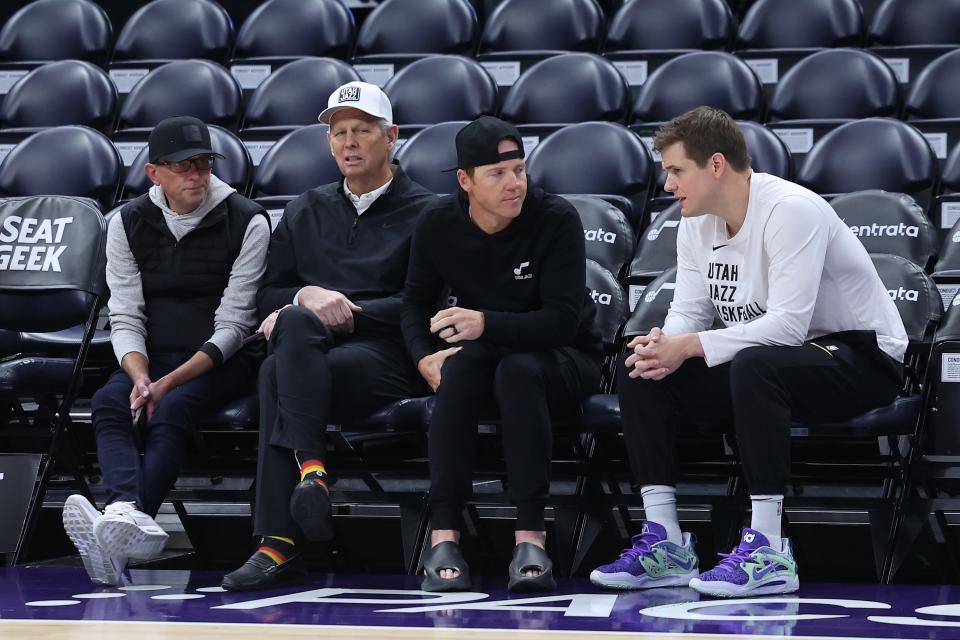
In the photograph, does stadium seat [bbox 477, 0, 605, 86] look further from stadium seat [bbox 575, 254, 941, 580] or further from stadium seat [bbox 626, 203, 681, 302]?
stadium seat [bbox 575, 254, 941, 580]

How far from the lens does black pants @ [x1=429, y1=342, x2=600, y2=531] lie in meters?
2.92

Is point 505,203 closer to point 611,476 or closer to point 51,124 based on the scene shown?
point 611,476

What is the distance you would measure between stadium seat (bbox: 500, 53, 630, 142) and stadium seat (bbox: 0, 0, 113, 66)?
2245 mm

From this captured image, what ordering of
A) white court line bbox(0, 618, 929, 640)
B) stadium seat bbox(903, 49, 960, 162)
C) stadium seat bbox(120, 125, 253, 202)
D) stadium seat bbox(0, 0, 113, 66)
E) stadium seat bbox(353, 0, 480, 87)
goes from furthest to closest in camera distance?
1. stadium seat bbox(0, 0, 113, 66)
2. stadium seat bbox(353, 0, 480, 87)
3. stadium seat bbox(903, 49, 960, 162)
4. stadium seat bbox(120, 125, 253, 202)
5. white court line bbox(0, 618, 929, 640)

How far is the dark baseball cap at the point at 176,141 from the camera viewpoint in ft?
11.6

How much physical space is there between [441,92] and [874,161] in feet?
5.73

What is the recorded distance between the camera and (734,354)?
294 centimetres

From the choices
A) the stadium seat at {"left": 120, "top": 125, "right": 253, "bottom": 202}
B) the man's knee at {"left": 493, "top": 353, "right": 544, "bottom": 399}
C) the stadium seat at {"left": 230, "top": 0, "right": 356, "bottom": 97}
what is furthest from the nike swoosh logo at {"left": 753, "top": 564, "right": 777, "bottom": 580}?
the stadium seat at {"left": 230, "top": 0, "right": 356, "bottom": 97}

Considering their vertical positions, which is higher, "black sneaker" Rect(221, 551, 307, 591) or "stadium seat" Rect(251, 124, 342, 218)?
"stadium seat" Rect(251, 124, 342, 218)

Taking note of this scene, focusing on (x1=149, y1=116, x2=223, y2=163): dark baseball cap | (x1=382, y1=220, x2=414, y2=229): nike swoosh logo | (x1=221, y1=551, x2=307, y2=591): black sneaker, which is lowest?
(x1=221, y1=551, x2=307, y2=591): black sneaker

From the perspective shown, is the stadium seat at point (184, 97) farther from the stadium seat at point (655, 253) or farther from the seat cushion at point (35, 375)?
the stadium seat at point (655, 253)

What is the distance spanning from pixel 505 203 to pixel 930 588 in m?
1.32

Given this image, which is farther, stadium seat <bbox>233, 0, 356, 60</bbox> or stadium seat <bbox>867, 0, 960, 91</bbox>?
stadium seat <bbox>233, 0, 356, 60</bbox>

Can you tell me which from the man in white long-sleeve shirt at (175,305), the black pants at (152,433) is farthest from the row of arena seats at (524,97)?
the black pants at (152,433)
